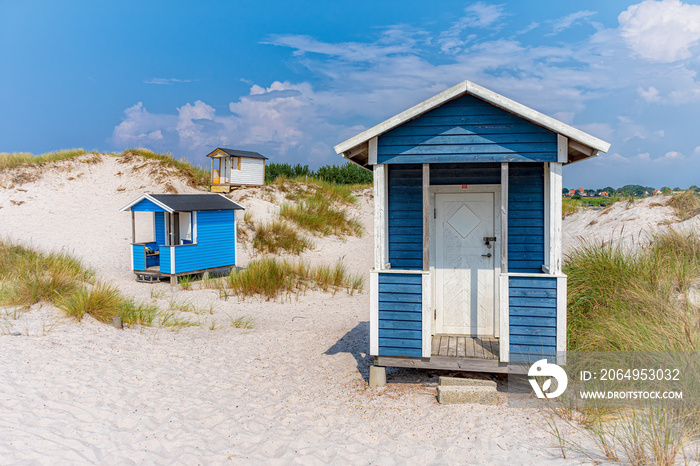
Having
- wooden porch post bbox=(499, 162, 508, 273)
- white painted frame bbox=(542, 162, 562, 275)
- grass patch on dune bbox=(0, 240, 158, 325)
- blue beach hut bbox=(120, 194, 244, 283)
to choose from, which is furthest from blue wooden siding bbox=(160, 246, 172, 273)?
white painted frame bbox=(542, 162, 562, 275)

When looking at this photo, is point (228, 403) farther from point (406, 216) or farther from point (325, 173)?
point (325, 173)

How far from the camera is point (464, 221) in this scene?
7812 mm

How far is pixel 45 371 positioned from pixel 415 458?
16.3 feet

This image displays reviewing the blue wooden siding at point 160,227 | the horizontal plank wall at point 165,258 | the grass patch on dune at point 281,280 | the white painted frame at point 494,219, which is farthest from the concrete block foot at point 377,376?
the blue wooden siding at point 160,227

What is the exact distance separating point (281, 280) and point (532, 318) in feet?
26.8

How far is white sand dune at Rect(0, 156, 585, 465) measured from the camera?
200 inches

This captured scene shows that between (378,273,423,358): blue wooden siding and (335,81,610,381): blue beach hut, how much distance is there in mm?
13

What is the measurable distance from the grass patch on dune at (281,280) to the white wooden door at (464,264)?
6.24m

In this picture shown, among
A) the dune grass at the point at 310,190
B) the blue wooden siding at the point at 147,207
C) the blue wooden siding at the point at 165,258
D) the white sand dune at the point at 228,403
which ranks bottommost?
the white sand dune at the point at 228,403

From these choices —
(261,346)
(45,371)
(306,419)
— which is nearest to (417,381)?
(306,419)

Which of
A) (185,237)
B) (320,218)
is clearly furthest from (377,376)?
(320,218)

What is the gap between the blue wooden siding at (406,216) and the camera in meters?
7.71

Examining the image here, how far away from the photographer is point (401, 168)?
25.4ft

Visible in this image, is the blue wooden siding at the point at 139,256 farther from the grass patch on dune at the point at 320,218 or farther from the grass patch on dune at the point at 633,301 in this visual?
the grass patch on dune at the point at 633,301
